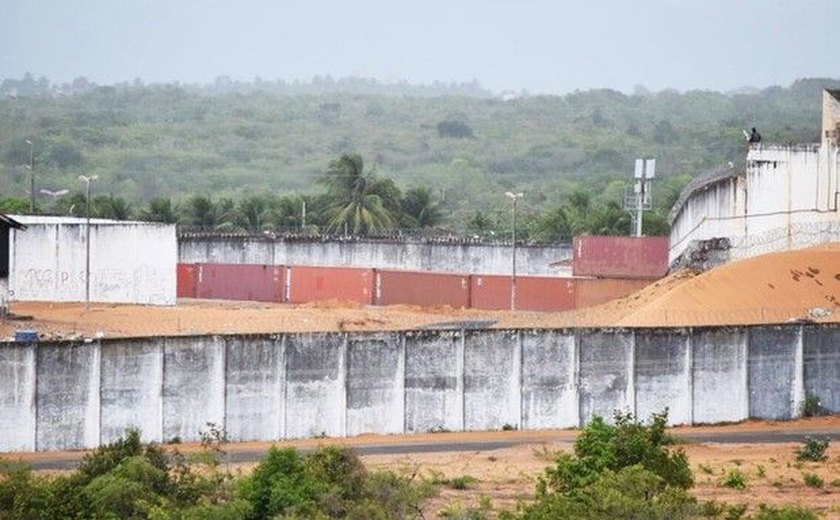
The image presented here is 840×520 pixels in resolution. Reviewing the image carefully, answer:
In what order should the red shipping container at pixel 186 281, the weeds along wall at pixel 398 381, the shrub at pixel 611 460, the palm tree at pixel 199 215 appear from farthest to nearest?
the palm tree at pixel 199 215, the red shipping container at pixel 186 281, the weeds along wall at pixel 398 381, the shrub at pixel 611 460

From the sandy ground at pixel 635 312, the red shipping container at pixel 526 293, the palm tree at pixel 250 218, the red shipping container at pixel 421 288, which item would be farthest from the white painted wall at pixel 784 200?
the palm tree at pixel 250 218

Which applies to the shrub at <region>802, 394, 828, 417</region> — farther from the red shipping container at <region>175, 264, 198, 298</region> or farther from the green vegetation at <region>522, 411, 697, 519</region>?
the red shipping container at <region>175, 264, 198, 298</region>

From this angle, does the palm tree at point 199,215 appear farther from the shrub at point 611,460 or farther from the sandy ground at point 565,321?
the shrub at point 611,460

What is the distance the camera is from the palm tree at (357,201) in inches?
4624

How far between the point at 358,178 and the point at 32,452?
71.3 m

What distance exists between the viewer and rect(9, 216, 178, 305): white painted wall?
3103 inches

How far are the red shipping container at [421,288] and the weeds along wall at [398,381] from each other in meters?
32.0

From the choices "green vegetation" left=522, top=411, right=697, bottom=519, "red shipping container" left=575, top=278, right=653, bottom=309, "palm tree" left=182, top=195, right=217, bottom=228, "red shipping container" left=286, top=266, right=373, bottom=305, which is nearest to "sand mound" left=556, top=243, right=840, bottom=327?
"red shipping container" left=575, top=278, right=653, bottom=309

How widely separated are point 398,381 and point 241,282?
1671 inches

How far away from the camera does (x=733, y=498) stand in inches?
1716

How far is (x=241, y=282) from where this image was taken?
313ft

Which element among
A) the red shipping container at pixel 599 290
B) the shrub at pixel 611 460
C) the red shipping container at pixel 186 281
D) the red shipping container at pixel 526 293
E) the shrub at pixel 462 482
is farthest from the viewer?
the red shipping container at pixel 186 281

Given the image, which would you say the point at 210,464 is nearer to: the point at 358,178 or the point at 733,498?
the point at 733,498

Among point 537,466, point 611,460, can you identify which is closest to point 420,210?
point 537,466
